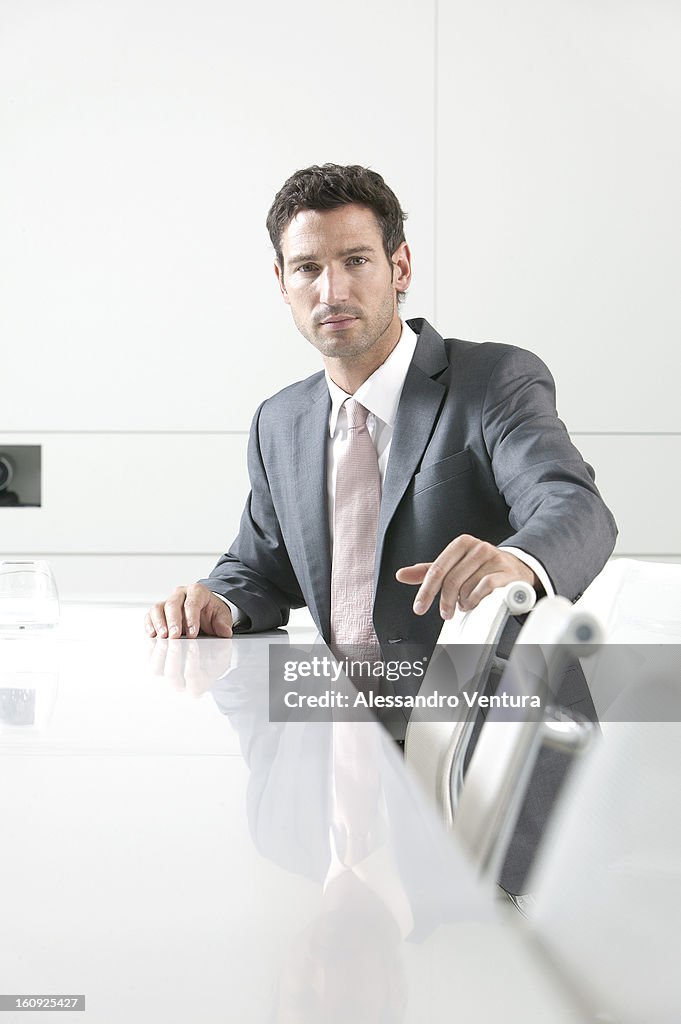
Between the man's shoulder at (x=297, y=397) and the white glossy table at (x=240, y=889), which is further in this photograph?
the man's shoulder at (x=297, y=397)

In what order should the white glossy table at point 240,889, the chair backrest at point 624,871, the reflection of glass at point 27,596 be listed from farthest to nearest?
the reflection of glass at point 27,596, the chair backrest at point 624,871, the white glossy table at point 240,889

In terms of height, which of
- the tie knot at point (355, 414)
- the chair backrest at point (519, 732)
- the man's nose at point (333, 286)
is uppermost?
the man's nose at point (333, 286)

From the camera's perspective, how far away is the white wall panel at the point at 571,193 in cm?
297

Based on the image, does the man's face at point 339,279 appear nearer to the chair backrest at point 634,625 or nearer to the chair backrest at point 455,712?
the chair backrest at point 455,712

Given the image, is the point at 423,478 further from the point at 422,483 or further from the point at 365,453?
the point at 365,453

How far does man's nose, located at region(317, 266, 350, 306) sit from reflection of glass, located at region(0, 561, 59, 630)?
25.7 inches

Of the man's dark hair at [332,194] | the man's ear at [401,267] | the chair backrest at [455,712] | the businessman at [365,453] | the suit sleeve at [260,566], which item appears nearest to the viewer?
the chair backrest at [455,712]

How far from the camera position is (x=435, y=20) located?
9.71 ft

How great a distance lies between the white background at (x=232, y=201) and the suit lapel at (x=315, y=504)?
1.31 meters

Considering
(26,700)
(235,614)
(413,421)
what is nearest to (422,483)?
(413,421)

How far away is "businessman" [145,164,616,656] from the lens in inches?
59.5

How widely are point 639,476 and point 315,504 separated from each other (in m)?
1.68

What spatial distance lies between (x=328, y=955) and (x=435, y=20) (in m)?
3.04

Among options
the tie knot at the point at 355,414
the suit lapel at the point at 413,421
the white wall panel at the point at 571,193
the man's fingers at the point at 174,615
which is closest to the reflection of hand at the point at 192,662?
the man's fingers at the point at 174,615
